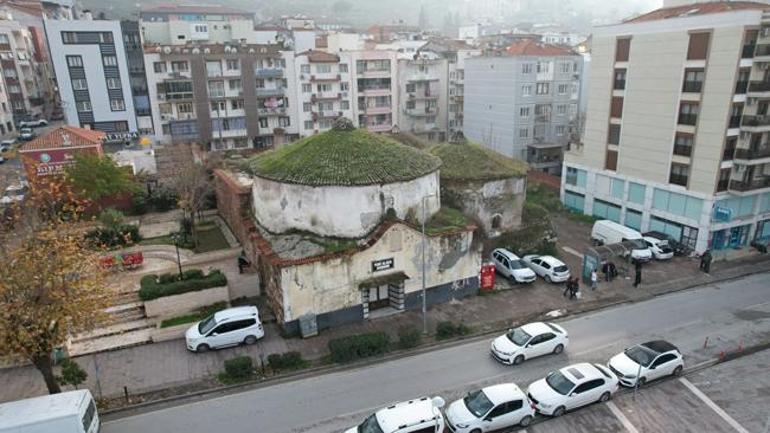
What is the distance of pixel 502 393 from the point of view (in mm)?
19562

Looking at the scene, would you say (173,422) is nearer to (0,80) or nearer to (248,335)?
(248,335)

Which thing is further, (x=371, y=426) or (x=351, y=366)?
(x=351, y=366)

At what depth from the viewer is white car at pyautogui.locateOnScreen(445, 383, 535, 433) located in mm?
18797

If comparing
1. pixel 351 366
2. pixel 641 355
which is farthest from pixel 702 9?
pixel 351 366

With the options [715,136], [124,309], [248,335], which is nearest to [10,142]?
[124,309]

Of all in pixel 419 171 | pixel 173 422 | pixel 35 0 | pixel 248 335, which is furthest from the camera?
pixel 35 0

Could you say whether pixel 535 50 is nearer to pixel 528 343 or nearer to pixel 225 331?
pixel 528 343

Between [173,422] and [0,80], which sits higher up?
[0,80]

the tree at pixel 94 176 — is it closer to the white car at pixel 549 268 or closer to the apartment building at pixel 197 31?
the white car at pixel 549 268

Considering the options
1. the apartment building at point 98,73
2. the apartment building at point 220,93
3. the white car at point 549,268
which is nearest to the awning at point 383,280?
the white car at point 549,268

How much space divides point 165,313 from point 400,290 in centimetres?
1326

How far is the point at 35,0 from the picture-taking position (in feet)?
308

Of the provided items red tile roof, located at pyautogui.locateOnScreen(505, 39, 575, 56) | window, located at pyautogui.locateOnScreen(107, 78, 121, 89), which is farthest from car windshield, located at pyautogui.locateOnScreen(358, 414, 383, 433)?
window, located at pyautogui.locateOnScreen(107, 78, 121, 89)

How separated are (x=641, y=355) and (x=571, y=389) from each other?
4.85m
